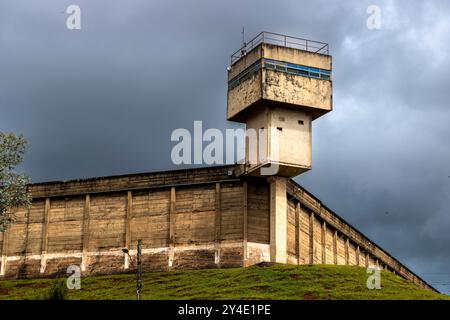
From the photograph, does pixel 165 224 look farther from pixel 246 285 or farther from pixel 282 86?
pixel 246 285

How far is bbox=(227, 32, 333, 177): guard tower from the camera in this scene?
62188 millimetres

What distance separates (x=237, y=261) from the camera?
6306 centimetres

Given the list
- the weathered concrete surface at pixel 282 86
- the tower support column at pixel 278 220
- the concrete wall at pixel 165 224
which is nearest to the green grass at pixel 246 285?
the concrete wall at pixel 165 224

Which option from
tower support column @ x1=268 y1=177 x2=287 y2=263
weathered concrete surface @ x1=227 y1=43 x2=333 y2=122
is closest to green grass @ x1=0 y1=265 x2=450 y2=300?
tower support column @ x1=268 y1=177 x2=287 y2=263

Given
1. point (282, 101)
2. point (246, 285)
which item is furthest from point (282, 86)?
point (246, 285)

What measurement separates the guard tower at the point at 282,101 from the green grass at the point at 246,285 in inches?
325

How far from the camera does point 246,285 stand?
53281mm

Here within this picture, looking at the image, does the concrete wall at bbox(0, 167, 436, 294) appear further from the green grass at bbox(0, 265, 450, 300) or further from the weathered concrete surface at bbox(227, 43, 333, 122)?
the weathered concrete surface at bbox(227, 43, 333, 122)

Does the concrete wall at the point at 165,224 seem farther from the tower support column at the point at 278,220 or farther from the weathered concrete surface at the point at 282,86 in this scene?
the weathered concrete surface at the point at 282,86

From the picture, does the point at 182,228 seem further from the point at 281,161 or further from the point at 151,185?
the point at 281,161

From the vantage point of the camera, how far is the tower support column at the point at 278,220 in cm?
6282

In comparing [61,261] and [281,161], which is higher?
[281,161]

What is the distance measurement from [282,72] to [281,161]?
651cm
